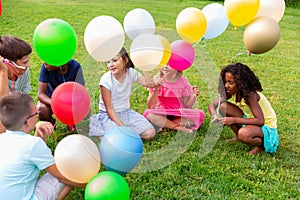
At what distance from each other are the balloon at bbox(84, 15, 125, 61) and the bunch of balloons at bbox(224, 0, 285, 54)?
0.94 metres

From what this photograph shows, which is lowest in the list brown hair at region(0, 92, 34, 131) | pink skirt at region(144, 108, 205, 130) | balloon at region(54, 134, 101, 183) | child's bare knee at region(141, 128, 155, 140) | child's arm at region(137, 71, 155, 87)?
child's bare knee at region(141, 128, 155, 140)

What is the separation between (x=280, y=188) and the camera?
272 cm

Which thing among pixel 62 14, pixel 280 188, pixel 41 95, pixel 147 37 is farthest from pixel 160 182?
pixel 62 14

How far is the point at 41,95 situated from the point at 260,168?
1905mm

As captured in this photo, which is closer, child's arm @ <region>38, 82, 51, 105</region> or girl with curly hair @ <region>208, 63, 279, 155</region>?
girl with curly hair @ <region>208, 63, 279, 155</region>

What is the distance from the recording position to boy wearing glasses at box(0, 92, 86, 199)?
79.8 inches

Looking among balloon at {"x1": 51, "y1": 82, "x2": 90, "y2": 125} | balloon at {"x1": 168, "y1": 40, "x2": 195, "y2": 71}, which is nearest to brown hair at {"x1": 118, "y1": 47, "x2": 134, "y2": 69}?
balloon at {"x1": 168, "y1": 40, "x2": 195, "y2": 71}

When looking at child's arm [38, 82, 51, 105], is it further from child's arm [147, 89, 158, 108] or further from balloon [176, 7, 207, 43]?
balloon [176, 7, 207, 43]

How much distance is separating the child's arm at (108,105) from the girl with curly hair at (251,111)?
0.79 m

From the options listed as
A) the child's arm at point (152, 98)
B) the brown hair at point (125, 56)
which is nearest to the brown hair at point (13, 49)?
the brown hair at point (125, 56)

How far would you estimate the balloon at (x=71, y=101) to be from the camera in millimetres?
2303

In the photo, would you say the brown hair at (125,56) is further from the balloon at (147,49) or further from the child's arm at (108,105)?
the child's arm at (108,105)

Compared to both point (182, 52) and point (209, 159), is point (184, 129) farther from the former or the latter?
point (182, 52)

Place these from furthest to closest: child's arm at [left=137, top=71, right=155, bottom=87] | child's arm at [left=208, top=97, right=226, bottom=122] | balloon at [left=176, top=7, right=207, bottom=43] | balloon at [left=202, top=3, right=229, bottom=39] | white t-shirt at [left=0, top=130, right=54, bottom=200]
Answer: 1. child's arm at [left=208, top=97, right=226, bottom=122]
2. balloon at [left=202, top=3, right=229, bottom=39]
3. child's arm at [left=137, top=71, right=155, bottom=87]
4. balloon at [left=176, top=7, right=207, bottom=43]
5. white t-shirt at [left=0, top=130, right=54, bottom=200]
